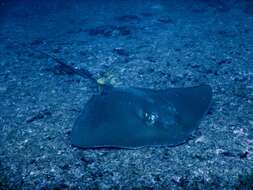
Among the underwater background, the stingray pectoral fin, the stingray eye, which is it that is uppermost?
the stingray eye

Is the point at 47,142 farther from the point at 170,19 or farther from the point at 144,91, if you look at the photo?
the point at 170,19

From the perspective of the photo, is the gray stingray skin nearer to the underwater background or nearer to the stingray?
the stingray

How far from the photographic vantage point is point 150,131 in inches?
156

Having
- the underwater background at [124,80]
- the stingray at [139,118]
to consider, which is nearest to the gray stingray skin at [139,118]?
the stingray at [139,118]

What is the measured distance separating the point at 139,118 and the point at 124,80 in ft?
7.64

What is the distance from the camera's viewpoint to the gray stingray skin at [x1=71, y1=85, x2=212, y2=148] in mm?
3916

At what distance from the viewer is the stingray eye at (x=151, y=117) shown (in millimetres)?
4090

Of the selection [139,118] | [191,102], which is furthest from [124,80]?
[139,118]

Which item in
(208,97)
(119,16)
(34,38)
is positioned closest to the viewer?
(208,97)

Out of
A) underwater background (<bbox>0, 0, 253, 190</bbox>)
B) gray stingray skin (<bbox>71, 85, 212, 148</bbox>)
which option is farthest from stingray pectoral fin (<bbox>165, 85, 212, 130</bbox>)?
underwater background (<bbox>0, 0, 253, 190</bbox>)

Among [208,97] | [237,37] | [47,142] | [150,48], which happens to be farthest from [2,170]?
[237,37]

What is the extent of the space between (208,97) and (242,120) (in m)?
0.67

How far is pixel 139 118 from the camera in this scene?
4.24 metres

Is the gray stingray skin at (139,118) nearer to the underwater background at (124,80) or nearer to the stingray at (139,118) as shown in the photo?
the stingray at (139,118)
